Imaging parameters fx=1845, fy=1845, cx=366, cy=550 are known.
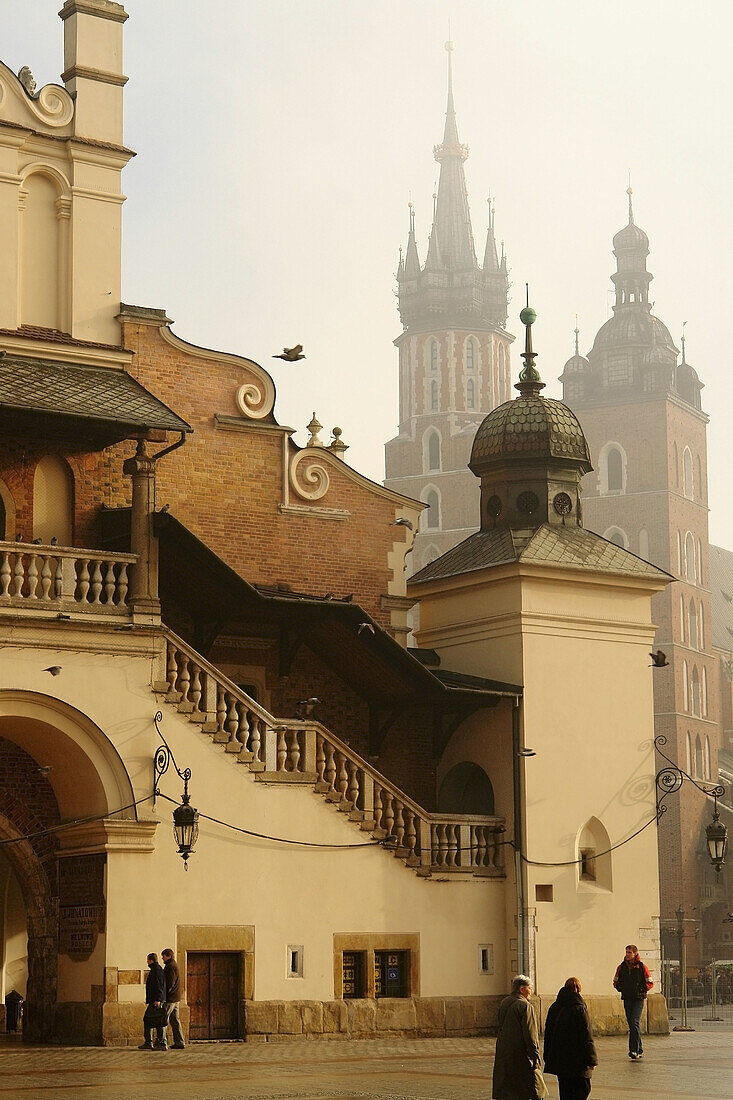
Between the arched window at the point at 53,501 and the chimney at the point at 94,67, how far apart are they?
535 cm

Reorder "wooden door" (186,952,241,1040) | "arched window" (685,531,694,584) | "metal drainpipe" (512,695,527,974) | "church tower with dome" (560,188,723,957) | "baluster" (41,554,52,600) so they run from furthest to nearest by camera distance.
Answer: "arched window" (685,531,694,584), "church tower with dome" (560,188,723,957), "metal drainpipe" (512,695,527,974), "wooden door" (186,952,241,1040), "baluster" (41,554,52,600)

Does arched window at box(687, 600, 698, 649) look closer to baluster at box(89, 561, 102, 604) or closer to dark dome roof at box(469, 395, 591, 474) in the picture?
dark dome roof at box(469, 395, 591, 474)

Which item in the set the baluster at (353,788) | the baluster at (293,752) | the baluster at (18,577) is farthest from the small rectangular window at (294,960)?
the baluster at (18,577)

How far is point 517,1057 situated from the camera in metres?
15.2

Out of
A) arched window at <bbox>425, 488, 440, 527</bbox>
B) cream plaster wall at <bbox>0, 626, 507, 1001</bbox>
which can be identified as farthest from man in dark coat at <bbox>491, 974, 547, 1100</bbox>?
arched window at <bbox>425, 488, 440, 527</bbox>

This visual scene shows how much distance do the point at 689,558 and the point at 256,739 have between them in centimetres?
8058

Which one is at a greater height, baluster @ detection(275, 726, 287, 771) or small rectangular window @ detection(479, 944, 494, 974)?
baluster @ detection(275, 726, 287, 771)

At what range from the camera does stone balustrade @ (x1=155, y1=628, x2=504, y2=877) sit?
83.6ft

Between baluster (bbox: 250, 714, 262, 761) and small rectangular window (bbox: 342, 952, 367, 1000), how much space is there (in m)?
3.36

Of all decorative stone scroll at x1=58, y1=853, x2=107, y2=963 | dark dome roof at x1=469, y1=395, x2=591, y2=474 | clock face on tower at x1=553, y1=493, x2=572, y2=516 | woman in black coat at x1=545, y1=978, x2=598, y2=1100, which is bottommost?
woman in black coat at x1=545, y1=978, x2=598, y2=1100

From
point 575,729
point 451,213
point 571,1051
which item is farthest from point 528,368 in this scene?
point 451,213

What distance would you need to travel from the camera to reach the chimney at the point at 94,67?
2850 centimetres

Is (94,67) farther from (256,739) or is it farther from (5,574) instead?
(256,739)

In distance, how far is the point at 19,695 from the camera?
2425 centimetres
